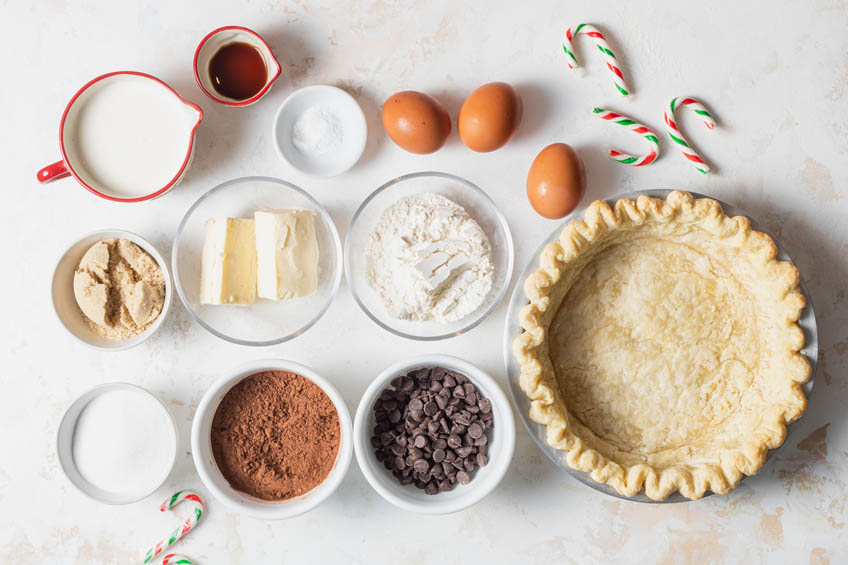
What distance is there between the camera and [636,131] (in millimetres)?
2307

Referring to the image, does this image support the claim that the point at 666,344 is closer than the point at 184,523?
Yes

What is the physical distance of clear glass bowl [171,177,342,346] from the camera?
7.47 feet

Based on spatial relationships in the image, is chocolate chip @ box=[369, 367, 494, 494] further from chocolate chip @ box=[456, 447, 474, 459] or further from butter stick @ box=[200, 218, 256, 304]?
butter stick @ box=[200, 218, 256, 304]

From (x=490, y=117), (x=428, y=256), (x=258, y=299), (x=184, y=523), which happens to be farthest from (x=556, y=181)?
(x=184, y=523)

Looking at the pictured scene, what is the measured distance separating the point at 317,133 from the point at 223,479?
1230 millimetres

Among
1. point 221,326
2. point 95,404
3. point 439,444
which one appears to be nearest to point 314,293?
point 221,326

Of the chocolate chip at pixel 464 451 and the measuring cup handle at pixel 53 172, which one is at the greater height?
the measuring cup handle at pixel 53 172

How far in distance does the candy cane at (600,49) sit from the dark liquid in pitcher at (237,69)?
1086 mm

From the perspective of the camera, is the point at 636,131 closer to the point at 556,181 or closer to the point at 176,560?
the point at 556,181

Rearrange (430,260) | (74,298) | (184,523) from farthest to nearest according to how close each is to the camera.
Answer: (184,523) < (74,298) < (430,260)

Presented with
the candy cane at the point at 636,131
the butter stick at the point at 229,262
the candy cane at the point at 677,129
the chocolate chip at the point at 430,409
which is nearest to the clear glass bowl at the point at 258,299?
the butter stick at the point at 229,262

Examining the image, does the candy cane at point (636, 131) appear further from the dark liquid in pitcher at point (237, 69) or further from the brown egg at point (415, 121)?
the dark liquid in pitcher at point (237, 69)

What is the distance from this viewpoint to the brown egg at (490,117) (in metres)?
2.17

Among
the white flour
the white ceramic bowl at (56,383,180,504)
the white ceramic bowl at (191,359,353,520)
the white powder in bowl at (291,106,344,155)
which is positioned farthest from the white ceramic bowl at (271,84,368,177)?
the white ceramic bowl at (56,383,180,504)
